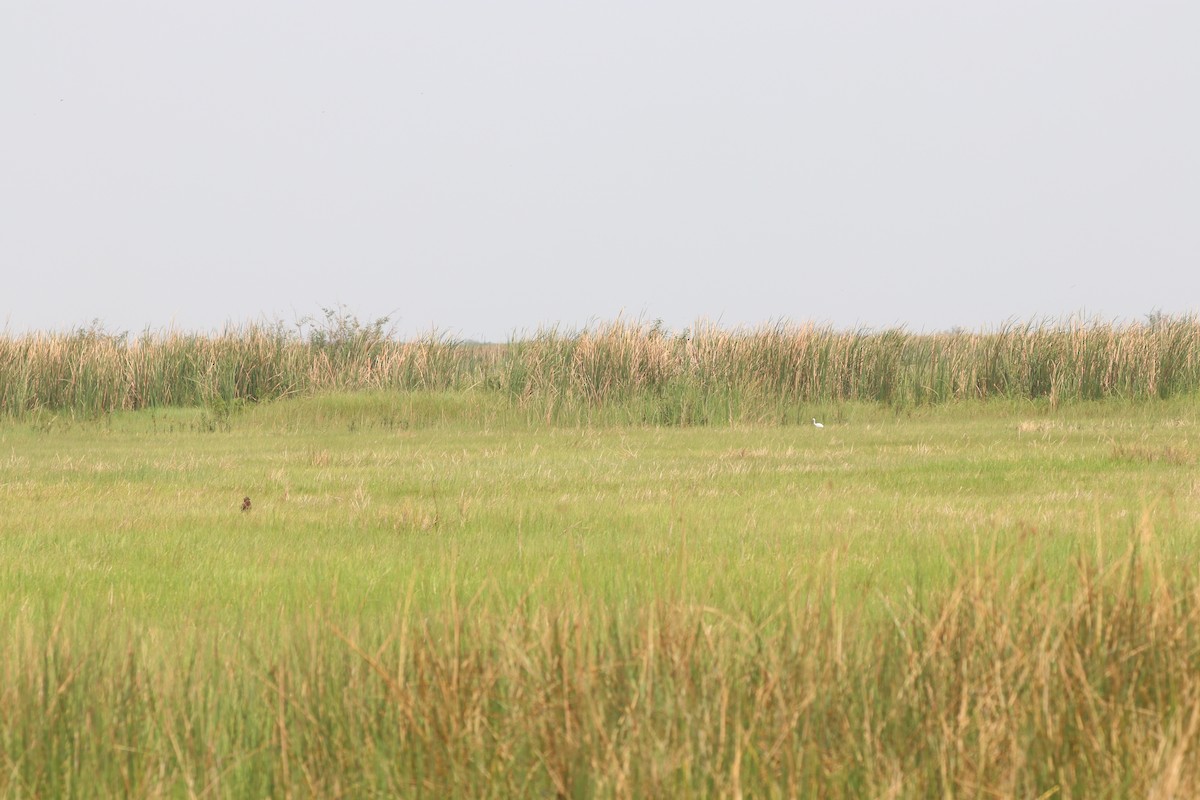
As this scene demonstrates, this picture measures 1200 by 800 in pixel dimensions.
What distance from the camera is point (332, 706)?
3086 millimetres

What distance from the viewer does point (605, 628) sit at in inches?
134

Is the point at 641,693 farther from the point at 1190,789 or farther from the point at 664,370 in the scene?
the point at 664,370

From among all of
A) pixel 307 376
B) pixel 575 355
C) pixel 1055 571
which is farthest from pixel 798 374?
pixel 1055 571

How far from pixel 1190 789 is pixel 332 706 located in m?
2.04

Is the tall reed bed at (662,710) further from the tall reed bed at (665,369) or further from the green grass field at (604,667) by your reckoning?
the tall reed bed at (665,369)

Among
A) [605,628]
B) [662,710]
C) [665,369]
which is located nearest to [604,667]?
[662,710]

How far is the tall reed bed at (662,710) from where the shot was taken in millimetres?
2713

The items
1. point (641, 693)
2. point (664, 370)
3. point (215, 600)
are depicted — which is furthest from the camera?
point (664, 370)

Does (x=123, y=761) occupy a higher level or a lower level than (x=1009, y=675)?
lower

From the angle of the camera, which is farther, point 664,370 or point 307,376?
point 307,376

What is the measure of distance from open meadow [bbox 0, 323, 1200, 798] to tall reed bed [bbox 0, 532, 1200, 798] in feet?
0.04

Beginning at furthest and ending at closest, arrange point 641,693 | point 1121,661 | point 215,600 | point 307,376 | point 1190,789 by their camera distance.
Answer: point 307,376, point 215,600, point 1121,661, point 641,693, point 1190,789

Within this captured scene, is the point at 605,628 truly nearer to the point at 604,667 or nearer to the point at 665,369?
the point at 604,667

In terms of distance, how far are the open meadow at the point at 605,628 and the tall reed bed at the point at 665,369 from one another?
9822 millimetres
